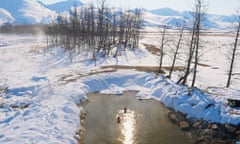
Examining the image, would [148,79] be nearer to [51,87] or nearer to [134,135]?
[51,87]

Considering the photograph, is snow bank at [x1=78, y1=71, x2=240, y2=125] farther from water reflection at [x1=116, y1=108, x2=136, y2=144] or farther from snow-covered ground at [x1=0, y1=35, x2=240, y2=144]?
water reflection at [x1=116, y1=108, x2=136, y2=144]

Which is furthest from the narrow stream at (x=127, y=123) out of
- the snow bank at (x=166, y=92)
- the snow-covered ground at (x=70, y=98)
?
the snow bank at (x=166, y=92)

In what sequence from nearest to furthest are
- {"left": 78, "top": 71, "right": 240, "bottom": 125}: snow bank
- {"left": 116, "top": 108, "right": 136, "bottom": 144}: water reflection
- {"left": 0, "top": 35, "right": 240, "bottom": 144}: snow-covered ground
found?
{"left": 0, "top": 35, "right": 240, "bottom": 144}: snow-covered ground, {"left": 116, "top": 108, "right": 136, "bottom": 144}: water reflection, {"left": 78, "top": 71, "right": 240, "bottom": 125}: snow bank

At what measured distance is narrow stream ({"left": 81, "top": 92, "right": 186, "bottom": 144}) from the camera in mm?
17875

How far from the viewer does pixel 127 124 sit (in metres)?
20.4

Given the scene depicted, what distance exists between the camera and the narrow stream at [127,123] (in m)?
17.9

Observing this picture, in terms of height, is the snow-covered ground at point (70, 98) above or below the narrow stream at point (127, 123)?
above

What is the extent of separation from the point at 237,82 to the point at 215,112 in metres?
16.6

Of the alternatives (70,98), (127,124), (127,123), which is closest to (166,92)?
(127,123)

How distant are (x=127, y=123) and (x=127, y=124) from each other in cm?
22

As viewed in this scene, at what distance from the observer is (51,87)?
27031 millimetres

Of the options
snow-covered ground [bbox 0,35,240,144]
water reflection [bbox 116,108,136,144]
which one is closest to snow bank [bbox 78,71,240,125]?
snow-covered ground [bbox 0,35,240,144]

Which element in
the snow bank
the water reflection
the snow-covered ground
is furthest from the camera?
the snow bank

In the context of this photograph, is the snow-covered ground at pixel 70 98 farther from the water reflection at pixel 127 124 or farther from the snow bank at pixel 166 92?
the water reflection at pixel 127 124
